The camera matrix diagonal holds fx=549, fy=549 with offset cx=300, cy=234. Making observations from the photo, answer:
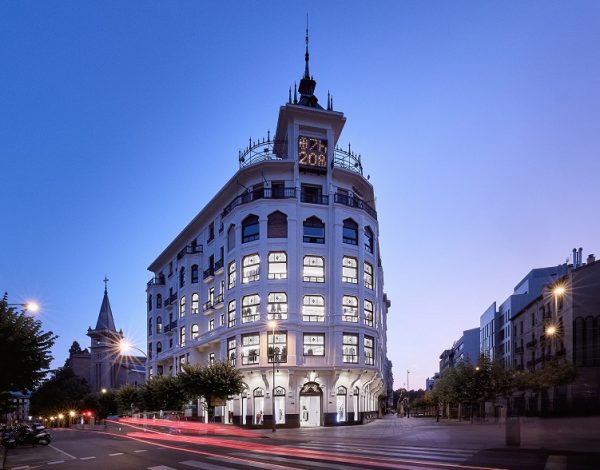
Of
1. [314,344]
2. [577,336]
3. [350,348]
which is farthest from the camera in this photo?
[577,336]

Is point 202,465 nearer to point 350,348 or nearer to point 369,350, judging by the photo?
point 350,348

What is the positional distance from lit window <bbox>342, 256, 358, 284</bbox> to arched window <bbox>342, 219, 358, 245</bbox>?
5.36 ft

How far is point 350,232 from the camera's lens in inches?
2061

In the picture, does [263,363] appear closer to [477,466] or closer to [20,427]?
[20,427]

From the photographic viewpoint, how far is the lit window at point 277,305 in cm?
4944

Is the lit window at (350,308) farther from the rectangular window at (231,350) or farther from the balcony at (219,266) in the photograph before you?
the balcony at (219,266)

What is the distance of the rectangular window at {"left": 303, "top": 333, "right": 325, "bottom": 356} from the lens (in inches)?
1946

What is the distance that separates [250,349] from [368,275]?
13.6 metres

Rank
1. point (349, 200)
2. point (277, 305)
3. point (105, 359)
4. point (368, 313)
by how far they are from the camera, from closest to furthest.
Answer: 1. point (277, 305)
2. point (349, 200)
3. point (368, 313)
4. point (105, 359)

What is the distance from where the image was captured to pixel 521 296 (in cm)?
8688

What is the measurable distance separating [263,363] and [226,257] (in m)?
12.2

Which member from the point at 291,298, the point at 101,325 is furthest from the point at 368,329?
the point at 101,325

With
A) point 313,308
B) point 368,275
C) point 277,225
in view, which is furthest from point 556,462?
point 368,275

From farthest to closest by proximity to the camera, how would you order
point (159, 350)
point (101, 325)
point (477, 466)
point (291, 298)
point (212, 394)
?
point (101, 325) < point (159, 350) < point (291, 298) < point (212, 394) < point (477, 466)
